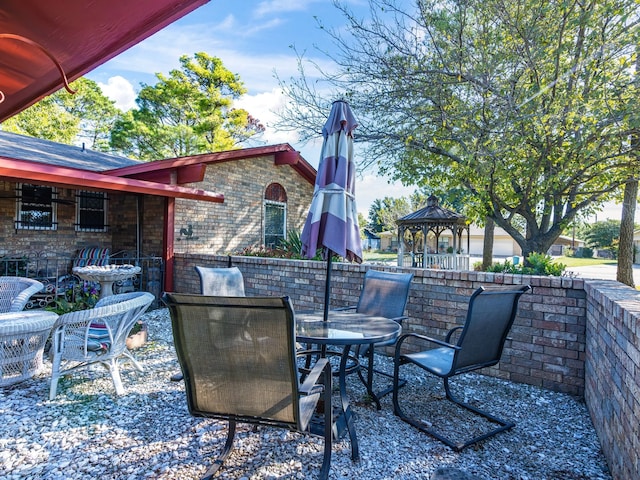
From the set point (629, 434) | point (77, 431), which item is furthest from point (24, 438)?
point (629, 434)

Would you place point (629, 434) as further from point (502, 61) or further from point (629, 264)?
point (629, 264)

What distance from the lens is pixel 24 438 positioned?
256cm

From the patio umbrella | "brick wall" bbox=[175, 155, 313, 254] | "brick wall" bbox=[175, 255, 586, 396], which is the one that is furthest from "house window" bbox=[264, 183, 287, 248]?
the patio umbrella

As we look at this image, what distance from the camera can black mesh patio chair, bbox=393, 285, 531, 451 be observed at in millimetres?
2678

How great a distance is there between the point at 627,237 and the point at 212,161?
9.90m

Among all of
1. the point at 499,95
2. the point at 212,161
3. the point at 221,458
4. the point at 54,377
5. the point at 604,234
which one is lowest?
the point at 221,458

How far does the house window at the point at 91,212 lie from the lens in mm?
8578

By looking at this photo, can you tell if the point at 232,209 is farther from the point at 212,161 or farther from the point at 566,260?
the point at 566,260

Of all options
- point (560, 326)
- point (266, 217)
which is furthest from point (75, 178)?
point (560, 326)

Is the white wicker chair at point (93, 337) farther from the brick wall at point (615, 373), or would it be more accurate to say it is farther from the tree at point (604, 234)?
the tree at point (604, 234)

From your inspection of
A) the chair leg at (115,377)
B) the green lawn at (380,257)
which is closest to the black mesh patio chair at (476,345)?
the chair leg at (115,377)

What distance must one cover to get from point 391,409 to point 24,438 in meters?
2.76

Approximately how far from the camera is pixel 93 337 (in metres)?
3.50

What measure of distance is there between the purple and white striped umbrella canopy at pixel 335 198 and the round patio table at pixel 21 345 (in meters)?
2.53
